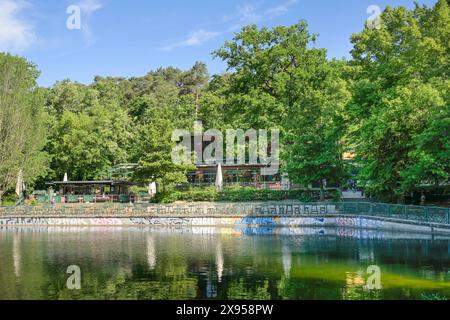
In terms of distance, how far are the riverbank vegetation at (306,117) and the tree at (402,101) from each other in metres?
0.09

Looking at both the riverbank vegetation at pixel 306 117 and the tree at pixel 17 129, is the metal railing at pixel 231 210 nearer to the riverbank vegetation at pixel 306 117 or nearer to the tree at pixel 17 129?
the riverbank vegetation at pixel 306 117

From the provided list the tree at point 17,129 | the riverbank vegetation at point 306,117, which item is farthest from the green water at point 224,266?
the tree at point 17,129

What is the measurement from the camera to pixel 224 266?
25.1 m

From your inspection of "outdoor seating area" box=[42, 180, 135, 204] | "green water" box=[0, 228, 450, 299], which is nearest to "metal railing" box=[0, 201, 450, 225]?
"green water" box=[0, 228, 450, 299]

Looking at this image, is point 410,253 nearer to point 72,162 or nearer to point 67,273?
point 67,273

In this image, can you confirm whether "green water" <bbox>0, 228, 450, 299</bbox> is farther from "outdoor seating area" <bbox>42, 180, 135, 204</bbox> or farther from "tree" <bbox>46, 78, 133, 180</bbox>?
"tree" <bbox>46, 78, 133, 180</bbox>

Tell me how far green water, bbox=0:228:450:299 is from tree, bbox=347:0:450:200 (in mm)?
5016

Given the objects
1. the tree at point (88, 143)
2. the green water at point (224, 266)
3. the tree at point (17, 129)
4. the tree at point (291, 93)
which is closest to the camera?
the green water at point (224, 266)

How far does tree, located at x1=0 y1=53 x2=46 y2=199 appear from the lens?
56.7 meters

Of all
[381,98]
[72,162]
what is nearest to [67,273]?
[381,98]

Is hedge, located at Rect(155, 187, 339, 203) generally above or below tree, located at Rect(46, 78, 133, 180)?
below

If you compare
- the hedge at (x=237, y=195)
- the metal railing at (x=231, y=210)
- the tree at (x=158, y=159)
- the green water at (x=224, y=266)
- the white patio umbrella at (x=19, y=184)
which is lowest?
the green water at (x=224, y=266)

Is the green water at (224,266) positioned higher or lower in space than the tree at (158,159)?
lower

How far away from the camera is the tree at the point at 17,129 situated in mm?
56719
